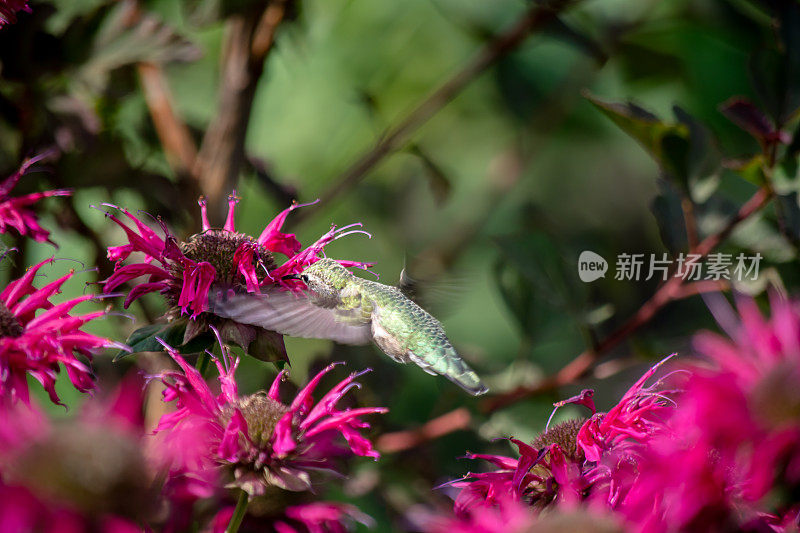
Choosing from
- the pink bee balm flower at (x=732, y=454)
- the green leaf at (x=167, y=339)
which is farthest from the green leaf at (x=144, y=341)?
the pink bee balm flower at (x=732, y=454)

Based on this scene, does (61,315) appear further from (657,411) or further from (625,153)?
(625,153)

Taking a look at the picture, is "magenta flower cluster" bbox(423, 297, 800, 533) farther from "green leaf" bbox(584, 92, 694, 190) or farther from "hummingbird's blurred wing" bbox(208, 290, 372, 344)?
"green leaf" bbox(584, 92, 694, 190)

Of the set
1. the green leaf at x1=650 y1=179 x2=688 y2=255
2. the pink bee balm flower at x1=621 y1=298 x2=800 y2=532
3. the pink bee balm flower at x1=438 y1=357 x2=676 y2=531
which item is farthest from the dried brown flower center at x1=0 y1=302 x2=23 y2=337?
the green leaf at x1=650 y1=179 x2=688 y2=255

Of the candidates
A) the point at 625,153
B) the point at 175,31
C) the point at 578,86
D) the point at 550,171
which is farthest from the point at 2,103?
the point at 625,153

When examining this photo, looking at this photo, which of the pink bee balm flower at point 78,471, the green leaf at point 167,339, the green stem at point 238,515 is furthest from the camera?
the green leaf at point 167,339

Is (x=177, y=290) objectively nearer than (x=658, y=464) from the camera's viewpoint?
No

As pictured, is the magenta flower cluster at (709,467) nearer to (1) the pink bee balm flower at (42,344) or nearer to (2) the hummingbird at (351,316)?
(2) the hummingbird at (351,316)

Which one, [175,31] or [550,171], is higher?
[175,31]

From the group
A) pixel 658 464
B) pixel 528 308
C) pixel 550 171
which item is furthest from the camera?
pixel 550 171
